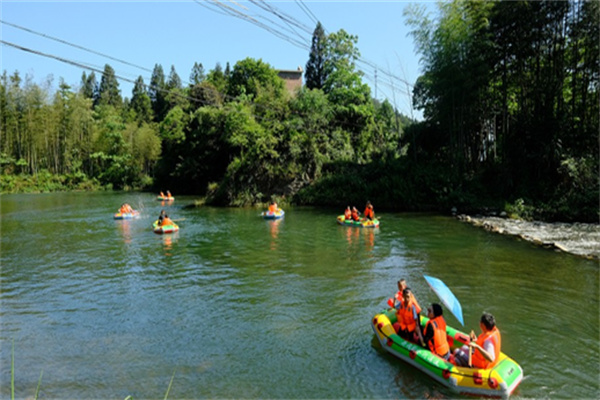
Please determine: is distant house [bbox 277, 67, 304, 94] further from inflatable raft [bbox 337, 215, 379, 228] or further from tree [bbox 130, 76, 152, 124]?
inflatable raft [bbox 337, 215, 379, 228]

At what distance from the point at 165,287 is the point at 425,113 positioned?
23.9m

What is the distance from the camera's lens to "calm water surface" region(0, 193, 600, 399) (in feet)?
24.2

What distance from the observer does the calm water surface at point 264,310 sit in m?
7.38

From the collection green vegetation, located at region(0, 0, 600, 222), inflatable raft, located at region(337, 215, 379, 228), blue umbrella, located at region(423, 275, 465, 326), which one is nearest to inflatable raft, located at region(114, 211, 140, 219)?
green vegetation, located at region(0, 0, 600, 222)

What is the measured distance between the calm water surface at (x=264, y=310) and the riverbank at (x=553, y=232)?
89 centimetres

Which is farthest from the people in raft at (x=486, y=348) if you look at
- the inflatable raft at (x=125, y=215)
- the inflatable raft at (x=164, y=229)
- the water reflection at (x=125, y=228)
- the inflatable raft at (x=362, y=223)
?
the inflatable raft at (x=125, y=215)

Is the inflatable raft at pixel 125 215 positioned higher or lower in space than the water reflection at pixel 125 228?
higher

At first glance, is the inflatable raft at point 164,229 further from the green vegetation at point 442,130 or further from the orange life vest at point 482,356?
the orange life vest at point 482,356

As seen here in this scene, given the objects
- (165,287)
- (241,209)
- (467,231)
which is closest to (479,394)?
(165,287)

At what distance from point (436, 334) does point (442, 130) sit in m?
25.4

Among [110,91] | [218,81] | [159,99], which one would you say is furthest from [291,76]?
[110,91]

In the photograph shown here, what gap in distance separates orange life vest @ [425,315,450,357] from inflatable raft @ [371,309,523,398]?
135mm

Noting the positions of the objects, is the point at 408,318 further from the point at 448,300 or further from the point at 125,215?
the point at 125,215

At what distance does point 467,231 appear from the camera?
20578 mm
